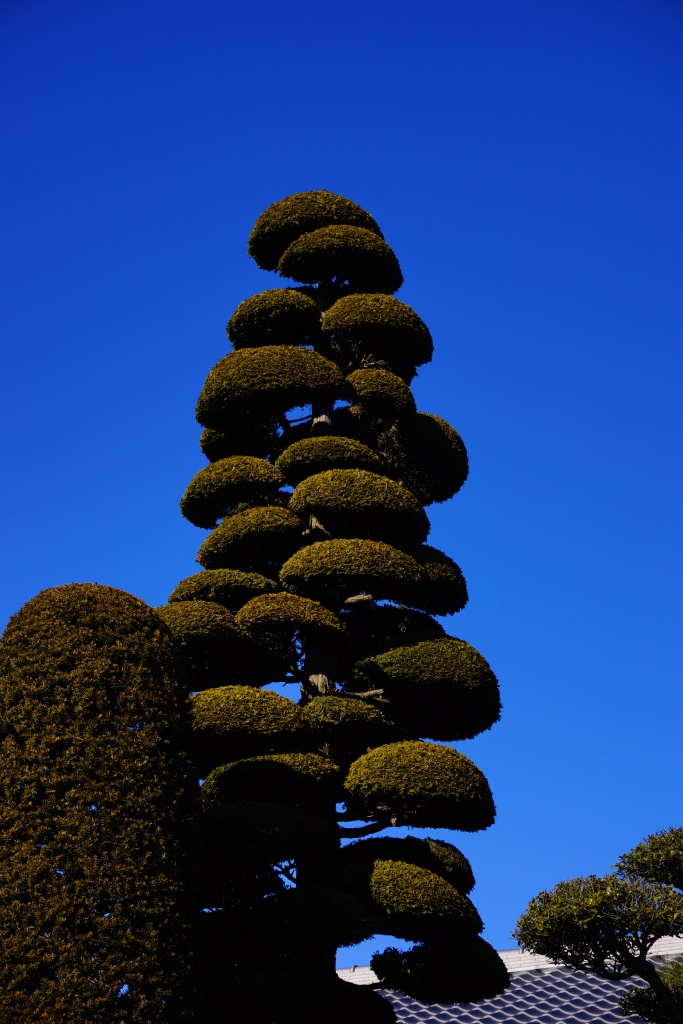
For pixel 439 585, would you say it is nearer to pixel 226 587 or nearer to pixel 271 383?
pixel 226 587

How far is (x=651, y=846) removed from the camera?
14.9 metres

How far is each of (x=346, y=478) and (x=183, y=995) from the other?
25.4 ft

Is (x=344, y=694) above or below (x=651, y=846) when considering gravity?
above

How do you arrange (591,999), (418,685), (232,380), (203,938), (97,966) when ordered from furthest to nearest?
(591,999) < (232,380) < (418,685) < (203,938) < (97,966)

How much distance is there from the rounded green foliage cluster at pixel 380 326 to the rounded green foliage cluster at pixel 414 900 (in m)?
8.57

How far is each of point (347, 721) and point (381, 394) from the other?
18.2ft

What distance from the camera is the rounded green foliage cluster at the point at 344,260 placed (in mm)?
18422

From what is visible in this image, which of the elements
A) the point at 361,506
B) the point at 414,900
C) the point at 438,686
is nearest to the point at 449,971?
the point at 414,900

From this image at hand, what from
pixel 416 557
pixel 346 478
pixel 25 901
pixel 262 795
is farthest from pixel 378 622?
pixel 25 901

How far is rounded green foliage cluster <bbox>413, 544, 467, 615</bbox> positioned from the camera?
15.7 metres

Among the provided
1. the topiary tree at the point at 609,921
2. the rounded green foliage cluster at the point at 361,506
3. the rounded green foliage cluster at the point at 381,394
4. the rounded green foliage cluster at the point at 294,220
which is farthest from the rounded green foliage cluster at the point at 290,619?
the rounded green foliage cluster at the point at 294,220

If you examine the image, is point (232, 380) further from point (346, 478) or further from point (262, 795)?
point (262, 795)

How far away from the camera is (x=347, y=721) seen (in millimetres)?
13703

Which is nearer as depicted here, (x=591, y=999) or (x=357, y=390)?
(x=357, y=390)
